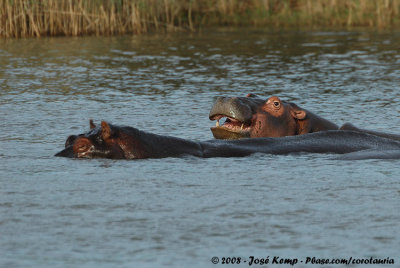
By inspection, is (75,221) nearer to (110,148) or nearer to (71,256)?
(71,256)

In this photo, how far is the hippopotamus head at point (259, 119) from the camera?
22.1 ft

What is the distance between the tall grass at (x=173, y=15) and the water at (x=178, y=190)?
21.3 ft

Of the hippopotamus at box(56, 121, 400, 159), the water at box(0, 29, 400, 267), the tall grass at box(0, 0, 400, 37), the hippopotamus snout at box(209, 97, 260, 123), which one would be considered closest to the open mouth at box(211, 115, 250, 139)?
the hippopotamus snout at box(209, 97, 260, 123)

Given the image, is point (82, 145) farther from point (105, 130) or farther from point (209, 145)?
point (209, 145)

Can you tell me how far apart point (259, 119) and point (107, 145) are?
1.47m

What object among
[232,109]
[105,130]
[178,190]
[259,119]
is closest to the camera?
[178,190]

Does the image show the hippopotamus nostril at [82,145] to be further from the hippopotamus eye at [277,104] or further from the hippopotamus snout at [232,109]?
the hippopotamus eye at [277,104]

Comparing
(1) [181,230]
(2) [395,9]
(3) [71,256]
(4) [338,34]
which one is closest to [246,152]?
(1) [181,230]

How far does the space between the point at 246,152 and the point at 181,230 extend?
2048mm

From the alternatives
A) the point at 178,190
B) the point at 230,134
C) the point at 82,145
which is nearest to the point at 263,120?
the point at 230,134

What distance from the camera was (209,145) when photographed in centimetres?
634

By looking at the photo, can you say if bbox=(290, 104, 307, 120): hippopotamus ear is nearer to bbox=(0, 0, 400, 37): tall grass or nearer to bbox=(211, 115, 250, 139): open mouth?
bbox=(211, 115, 250, 139): open mouth

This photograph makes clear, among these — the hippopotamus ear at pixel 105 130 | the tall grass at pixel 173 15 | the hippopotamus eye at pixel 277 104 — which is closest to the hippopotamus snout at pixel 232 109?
the hippopotamus eye at pixel 277 104

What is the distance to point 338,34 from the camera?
19328mm
